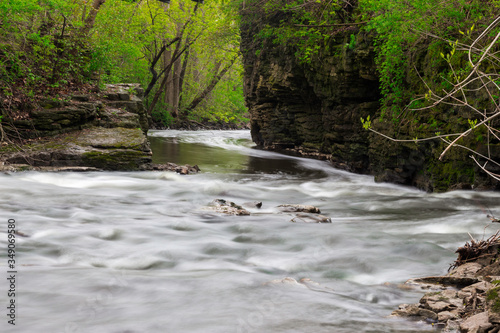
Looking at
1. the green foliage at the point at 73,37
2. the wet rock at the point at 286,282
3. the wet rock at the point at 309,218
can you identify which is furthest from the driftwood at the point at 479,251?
the green foliage at the point at 73,37

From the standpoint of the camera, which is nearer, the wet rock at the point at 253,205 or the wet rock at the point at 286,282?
the wet rock at the point at 286,282

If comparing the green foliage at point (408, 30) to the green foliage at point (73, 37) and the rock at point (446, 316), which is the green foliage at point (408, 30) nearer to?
the rock at point (446, 316)

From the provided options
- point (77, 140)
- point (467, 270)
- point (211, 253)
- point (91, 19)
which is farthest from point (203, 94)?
point (467, 270)

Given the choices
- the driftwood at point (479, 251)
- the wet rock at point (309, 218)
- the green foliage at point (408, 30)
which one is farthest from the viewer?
the green foliage at point (408, 30)

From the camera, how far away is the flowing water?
3.19m

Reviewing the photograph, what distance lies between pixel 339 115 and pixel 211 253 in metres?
9.27

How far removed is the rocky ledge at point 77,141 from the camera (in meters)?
9.48

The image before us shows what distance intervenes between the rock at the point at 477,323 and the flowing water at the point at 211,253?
0.28m

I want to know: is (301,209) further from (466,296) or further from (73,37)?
(73,37)

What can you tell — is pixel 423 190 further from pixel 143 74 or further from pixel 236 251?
pixel 143 74

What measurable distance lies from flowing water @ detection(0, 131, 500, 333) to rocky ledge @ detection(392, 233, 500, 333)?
0.15 meters

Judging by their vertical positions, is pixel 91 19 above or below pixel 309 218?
above

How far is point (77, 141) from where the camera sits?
405 inches

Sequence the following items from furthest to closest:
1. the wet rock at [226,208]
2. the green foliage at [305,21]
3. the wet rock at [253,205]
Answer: the green foliage at [305,21]
the wet rock at [253,205]
the wet rock at [226,208]
